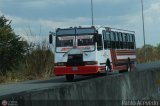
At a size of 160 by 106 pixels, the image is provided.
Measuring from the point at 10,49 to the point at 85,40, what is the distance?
488 inches

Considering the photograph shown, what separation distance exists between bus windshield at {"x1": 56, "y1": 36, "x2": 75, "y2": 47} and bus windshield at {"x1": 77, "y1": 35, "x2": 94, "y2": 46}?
1.19 feet

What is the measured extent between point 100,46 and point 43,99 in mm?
19677

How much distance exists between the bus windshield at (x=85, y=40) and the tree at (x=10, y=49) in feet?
35.3

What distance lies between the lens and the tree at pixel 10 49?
39.5 m

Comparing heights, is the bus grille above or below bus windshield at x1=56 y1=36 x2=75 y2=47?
below

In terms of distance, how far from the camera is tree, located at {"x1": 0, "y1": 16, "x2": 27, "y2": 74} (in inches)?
1556

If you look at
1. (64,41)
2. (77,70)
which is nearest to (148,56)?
(64,41)

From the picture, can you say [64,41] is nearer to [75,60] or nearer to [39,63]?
[75,60]

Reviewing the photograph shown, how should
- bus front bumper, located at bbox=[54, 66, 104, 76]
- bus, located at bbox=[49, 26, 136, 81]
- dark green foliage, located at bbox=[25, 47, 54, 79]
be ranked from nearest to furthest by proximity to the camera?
bus front bumper, located at bbox=[54, 66, 104, 76], bus, located at bbox=[49, 26, 136, 81], dark green foliage, located at bbox=[25, 47, 54, 79]

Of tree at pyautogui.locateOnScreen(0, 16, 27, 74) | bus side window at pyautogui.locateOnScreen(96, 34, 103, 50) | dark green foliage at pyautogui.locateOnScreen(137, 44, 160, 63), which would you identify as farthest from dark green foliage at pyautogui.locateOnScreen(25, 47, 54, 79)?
dark green foliage at pyautogui.locateOnScreen(137, 44, 160, 63)

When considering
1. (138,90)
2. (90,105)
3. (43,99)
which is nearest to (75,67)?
(138,90)

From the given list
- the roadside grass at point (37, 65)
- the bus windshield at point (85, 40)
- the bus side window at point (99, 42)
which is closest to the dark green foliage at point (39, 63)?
the roadside grass at point (37, 65)

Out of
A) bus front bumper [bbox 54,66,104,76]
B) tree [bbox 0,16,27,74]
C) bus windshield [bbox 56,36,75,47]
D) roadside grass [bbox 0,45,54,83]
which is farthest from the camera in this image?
tree [bbox 0,16,27,74]

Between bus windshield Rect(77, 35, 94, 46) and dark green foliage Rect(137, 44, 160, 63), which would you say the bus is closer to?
bus windshield Rect(77, 35, 94, 46)
